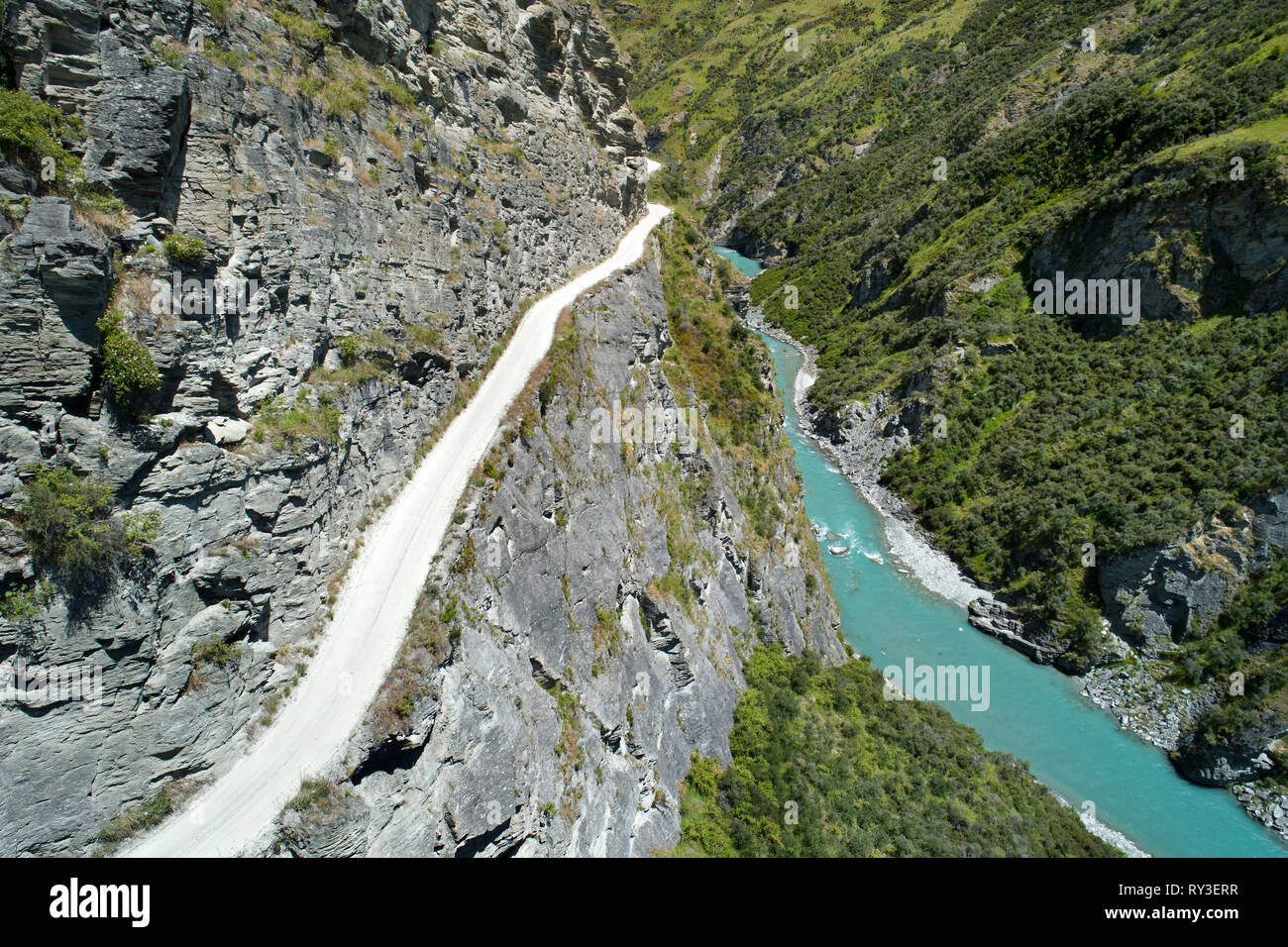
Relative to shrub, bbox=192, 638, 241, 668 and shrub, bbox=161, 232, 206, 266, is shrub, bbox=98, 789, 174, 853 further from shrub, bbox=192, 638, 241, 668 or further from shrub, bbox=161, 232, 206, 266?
shrub, bbox=161, 232, 206, 266

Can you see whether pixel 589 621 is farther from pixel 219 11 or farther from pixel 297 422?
pixel 219 11

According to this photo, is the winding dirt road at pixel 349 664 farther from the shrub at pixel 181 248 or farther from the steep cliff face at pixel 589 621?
the shrub at pixel 181 248

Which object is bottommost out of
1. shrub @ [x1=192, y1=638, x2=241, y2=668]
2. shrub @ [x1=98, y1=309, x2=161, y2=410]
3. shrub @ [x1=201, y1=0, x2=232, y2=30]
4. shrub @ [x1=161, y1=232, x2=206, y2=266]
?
shrub @ [x1=192, y1=638, x2=241, y2=668]

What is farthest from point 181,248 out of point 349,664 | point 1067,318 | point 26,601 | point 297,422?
point 1067,318

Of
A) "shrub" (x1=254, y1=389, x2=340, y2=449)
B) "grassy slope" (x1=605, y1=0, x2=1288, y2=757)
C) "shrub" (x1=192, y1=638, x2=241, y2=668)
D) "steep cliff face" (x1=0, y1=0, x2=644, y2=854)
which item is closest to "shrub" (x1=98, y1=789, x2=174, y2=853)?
"steep cliff face" (x1=0, y1=0, x2=644, y2=854)
